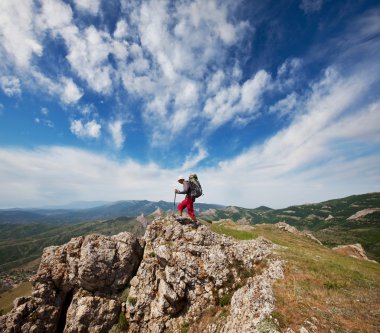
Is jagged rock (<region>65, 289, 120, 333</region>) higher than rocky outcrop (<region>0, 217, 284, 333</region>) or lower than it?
lower

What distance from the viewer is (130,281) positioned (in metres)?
33.7

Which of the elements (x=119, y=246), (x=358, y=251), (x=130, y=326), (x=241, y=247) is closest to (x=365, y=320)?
(x=241, y=247)

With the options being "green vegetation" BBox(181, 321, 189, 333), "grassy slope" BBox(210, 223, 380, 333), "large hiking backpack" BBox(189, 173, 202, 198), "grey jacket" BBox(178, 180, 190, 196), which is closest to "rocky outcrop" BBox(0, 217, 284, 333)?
"green vegetation" BBox(181, 321, 189, 333)

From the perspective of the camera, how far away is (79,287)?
33.6 m

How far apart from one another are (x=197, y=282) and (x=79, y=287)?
19143mm

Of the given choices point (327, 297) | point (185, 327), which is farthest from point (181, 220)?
point (327, 297)

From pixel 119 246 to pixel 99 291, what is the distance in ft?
22.0

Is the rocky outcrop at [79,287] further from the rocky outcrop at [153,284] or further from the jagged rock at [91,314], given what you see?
the rocky outcrop at [153,284]

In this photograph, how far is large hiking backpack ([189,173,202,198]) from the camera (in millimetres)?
29078

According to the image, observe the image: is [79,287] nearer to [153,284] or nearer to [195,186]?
[153,284]

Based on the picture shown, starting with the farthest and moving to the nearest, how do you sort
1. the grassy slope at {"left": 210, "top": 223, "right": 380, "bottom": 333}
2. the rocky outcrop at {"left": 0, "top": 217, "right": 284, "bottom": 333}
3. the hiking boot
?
the hiking boot < the rocky outcrop at {"left": 0, "top": 217, "right": 284, "bottom": 333} < the grassy slope at {"left": 210, "top": 223, "right": 380, "bottom": 333}

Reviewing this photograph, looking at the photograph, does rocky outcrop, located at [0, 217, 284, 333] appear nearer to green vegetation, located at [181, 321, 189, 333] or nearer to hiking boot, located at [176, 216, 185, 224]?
green vegetation, located at [181, 321, 189, 333]

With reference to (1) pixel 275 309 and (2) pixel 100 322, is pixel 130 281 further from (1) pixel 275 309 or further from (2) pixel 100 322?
(1) pixel 275 309

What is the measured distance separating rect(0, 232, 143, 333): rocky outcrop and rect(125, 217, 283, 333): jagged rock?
3.51 metres
